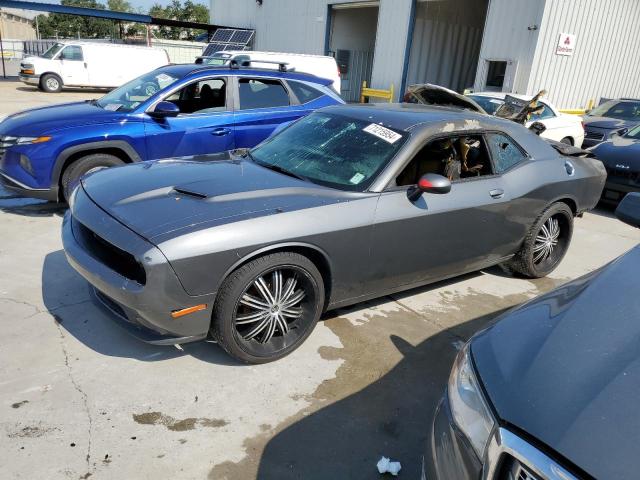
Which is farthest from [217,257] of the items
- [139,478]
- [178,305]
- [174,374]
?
[139,478]

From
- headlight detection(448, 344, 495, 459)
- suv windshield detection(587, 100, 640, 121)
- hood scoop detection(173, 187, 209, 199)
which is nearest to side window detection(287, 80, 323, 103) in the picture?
hood scoop detection(173, 187, 209, 199)

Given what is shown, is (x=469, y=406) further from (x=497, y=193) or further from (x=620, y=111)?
(x=620, y=111)

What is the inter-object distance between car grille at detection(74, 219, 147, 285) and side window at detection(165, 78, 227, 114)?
3.19 metres

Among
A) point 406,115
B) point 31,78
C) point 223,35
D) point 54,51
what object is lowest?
point 31,78

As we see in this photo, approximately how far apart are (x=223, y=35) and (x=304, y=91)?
20.0 m

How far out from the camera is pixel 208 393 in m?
3.01

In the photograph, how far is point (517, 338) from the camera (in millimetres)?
1992

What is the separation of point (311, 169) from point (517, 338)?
85.8 inches

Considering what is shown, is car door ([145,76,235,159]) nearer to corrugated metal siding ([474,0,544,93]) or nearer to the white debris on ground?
the white debris on ground

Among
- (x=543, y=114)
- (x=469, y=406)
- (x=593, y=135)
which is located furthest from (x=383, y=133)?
(x=593, y=135)

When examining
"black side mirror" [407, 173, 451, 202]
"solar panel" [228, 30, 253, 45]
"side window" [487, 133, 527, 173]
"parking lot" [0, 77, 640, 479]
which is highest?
"solar panel" [228, 30, 253, 45]

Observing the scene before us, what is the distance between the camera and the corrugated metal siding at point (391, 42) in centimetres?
1681

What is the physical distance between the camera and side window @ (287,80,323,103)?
22.5ft

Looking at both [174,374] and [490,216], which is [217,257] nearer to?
[174,374]
